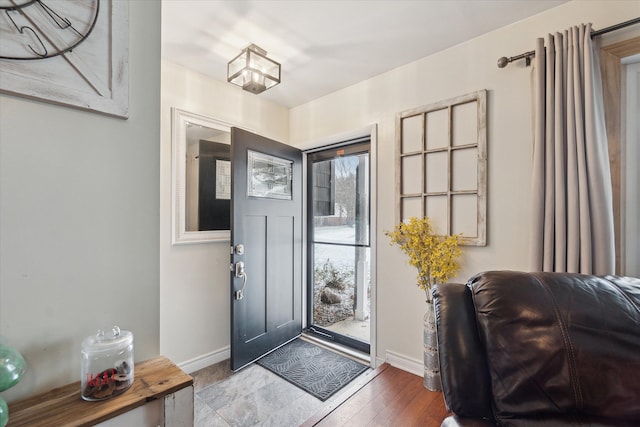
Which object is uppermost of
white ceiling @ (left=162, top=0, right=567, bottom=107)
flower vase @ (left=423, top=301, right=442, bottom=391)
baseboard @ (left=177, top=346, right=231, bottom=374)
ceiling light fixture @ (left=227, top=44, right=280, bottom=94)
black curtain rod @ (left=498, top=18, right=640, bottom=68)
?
white ceiling @ (left=162, top=0, right=567, bottom=107)

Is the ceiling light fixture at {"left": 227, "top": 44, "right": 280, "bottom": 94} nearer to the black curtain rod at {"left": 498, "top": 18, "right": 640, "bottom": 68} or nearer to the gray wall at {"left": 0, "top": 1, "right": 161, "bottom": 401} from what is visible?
the gray wall at {"left": 0, "top": 1, "right": 161, "bottom": 401}

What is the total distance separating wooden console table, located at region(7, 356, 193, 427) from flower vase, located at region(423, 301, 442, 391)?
1.58 metres

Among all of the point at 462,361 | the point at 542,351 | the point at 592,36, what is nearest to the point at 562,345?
the point at 542,351

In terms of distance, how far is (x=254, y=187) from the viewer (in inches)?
98.9

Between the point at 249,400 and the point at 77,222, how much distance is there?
1.71m

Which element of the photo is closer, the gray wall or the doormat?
the gray wall

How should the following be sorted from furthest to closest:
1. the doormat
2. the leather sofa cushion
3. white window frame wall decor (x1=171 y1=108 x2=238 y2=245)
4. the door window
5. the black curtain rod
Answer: the door window < white window frame wall decor (x1=171 y1=108 x2=238 y2=245) < the doormat < the black curtain rod < the leather sofa cushion

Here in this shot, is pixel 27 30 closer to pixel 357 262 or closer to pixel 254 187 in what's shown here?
pixel 254 187

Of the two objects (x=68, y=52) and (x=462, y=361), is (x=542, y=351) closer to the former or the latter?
(x=462, y=361)

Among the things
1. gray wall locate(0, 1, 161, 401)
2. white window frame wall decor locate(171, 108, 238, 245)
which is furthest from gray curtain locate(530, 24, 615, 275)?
white window frame wall decor locate(171, 108, 238, 245)

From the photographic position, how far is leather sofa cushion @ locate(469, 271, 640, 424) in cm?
82

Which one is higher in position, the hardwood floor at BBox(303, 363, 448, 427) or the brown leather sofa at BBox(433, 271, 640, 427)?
the brown leather sofa at BBox(433, 271, 640, 427)

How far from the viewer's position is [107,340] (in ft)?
2.59

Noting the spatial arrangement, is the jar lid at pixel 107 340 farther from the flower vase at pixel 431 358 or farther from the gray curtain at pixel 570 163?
the gray curtain at pixel 570 163
